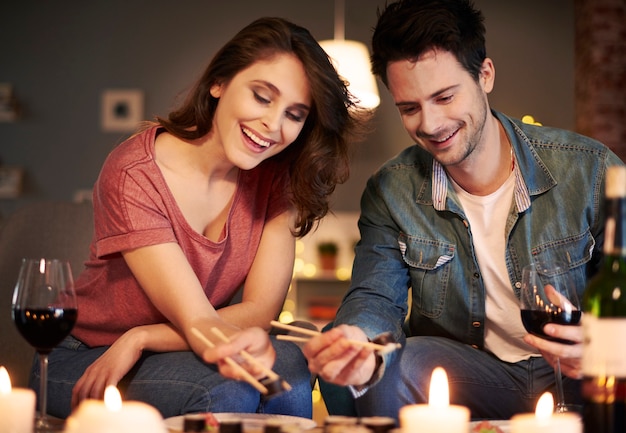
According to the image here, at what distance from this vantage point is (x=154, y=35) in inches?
241

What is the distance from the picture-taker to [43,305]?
141 cm

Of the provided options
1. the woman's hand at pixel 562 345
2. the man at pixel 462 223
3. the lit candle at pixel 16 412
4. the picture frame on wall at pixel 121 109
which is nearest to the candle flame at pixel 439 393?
the woman's hand at pixel 562 345

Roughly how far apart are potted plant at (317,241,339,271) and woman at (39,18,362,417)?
141 inches

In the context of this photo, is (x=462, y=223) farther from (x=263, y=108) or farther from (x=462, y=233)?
(x=263, y=108)

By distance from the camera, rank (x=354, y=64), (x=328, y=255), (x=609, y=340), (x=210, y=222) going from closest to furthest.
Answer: (x=609, y=340) < (x=210, y=222) < (x=354, y=64) < (x=328, y=255)

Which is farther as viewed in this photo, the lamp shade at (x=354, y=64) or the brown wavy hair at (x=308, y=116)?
the lamp shade at (x=354, y=64)

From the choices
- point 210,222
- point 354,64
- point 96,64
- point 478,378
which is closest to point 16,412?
point 210,222

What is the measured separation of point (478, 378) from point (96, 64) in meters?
4.92

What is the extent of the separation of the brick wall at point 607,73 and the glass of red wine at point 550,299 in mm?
4023

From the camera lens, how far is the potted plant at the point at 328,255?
18.9 feet

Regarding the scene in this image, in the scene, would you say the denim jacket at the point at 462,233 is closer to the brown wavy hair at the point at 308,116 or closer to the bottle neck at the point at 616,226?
the brown wavy hair at the point at 308,116

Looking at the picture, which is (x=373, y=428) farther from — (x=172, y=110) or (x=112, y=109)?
(x=112, y=109)

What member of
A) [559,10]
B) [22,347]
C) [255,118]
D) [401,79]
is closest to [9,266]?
[22,347]

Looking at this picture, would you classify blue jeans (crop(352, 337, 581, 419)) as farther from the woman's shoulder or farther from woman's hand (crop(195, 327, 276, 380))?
the woman's shoulder
